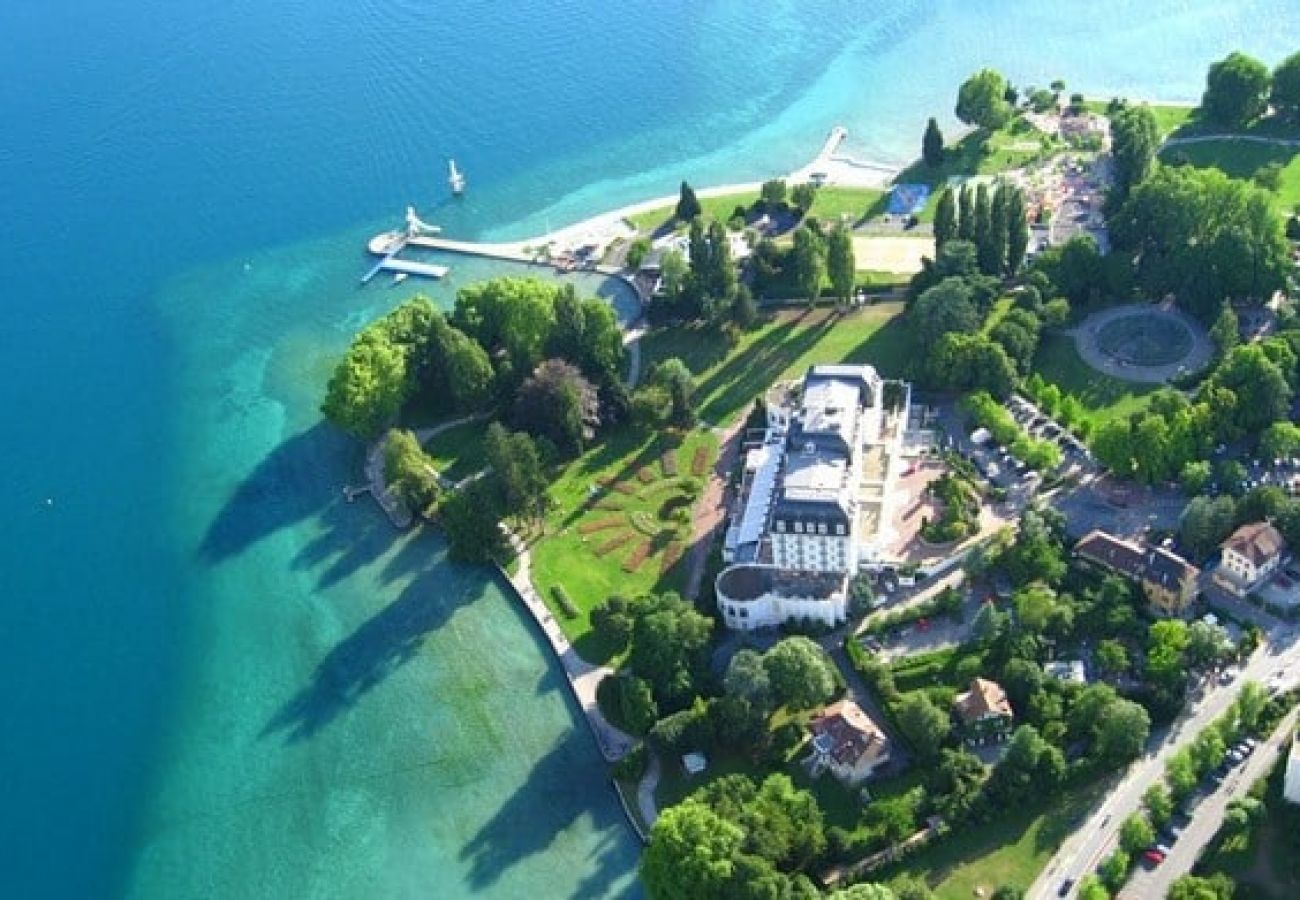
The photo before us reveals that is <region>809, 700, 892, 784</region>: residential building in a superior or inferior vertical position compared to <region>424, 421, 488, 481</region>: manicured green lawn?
inferior

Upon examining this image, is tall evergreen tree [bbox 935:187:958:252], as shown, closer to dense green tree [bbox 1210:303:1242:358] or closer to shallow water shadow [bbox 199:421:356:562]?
dense green tree [bbox 1210:303:1242:358]

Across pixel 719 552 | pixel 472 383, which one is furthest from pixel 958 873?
pixel 472 383

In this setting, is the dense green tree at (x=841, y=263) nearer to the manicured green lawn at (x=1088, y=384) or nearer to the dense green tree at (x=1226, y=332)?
the manicured green lawn at (x=1088, y=384)

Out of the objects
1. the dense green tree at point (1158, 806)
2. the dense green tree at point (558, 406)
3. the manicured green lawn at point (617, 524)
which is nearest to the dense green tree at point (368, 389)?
the dense green tree at point (558, 406)

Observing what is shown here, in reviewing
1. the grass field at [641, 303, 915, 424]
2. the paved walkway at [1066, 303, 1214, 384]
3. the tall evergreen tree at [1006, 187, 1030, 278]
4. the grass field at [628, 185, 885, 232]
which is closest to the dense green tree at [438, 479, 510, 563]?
the grass field at [641, 303, 915, 424]

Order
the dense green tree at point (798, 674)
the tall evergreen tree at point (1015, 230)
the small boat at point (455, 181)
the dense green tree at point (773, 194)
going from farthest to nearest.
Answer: the small boat at point (455, 181)
the dense green tree at point (773, 194)
the tall evergreen tree at point (1015, 230)
the dense green tree at point (798, 674)

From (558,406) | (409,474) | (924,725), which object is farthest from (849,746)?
(409,474)

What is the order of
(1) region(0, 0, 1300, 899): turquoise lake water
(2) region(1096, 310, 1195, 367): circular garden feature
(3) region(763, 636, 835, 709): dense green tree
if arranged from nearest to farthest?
(3) region(763, 636, 835, 709): dense green tree → (1) region(0, 0, 1300, 899): turquoise lake water → (2) region(1096, 310, 1195, 367): circular garden feature
